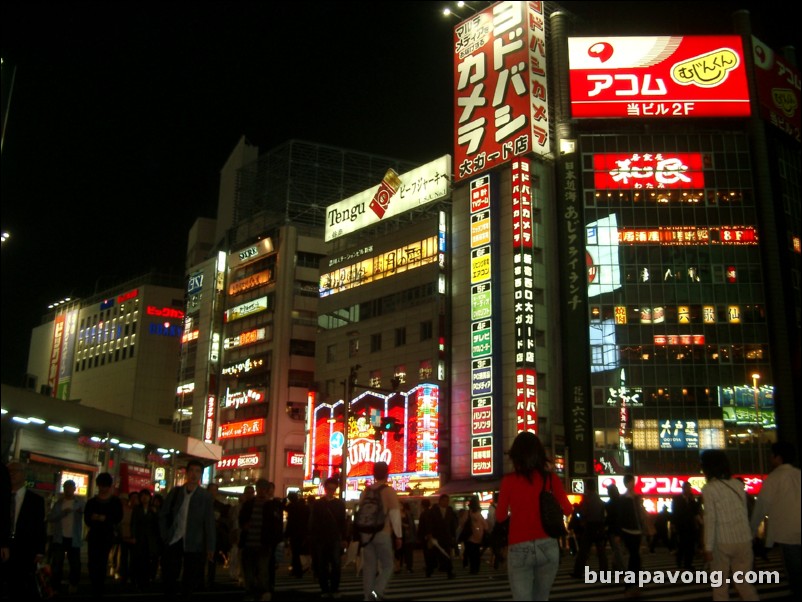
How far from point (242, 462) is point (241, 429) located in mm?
2645

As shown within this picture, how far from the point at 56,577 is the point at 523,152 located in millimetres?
38379

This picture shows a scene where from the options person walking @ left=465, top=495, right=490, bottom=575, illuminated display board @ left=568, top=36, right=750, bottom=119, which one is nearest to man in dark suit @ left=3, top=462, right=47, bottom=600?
person walking @ left=465, top=495, right=490, bottom=575

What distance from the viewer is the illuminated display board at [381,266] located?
5022 cm

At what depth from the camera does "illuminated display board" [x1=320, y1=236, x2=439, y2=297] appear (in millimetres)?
50219

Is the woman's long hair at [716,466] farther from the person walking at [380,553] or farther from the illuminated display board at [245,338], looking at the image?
the illuminated display board at [245,338]

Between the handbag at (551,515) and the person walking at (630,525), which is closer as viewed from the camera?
the handbag at (551,515)

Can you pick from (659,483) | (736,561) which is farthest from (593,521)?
(659,483)

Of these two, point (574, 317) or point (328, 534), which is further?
point (574, 317)

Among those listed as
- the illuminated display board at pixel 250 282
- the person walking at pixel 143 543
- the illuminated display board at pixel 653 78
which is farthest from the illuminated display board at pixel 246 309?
the person walking at pixel 143 543

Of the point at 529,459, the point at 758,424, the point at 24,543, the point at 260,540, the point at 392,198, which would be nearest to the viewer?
the point at 529,459

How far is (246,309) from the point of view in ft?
220

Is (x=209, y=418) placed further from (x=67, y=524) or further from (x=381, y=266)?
(x=67, y=524)

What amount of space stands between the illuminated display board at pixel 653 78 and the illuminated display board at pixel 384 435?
2066cm

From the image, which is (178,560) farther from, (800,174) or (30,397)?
(800,174)
